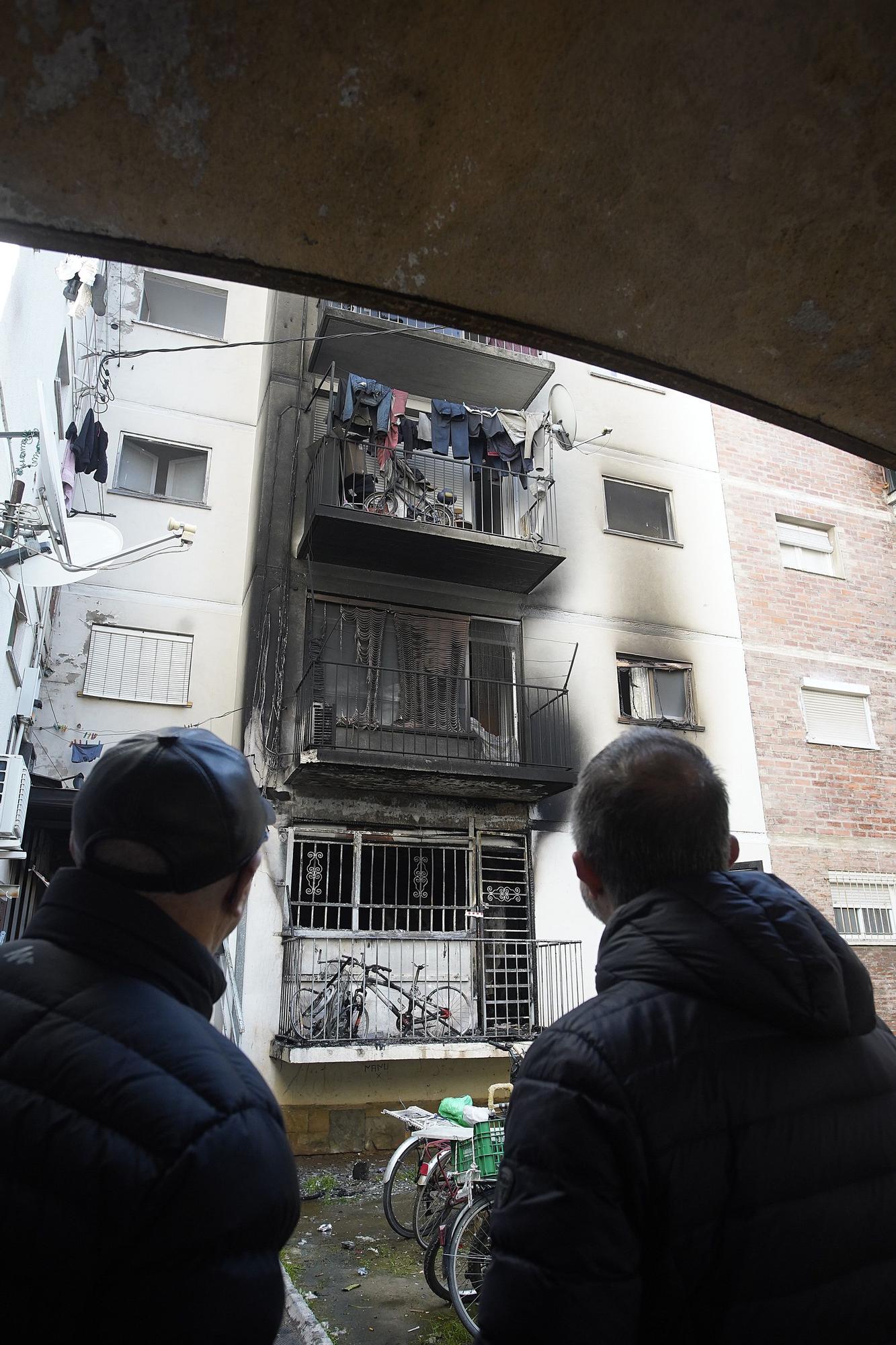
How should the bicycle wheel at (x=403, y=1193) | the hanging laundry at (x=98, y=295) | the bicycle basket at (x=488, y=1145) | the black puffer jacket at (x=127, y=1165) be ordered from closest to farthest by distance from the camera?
the black puffer jacket at (x=127, y=1165) < the bicycle basket at (x=488, y=1145) < the bicycle wheel at (x=403, y=1193) < the hanging laundry at (x=98, y=295)

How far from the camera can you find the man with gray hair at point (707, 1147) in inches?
44.4

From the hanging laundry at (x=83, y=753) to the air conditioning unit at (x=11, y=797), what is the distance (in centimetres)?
297

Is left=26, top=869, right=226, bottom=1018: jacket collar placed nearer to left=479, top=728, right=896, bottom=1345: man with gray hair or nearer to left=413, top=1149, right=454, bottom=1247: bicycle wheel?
left=479, top=728, right=896, bottom=1345: man with gray hair

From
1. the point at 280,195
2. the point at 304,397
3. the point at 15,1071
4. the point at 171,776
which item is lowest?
the point at 15,1071

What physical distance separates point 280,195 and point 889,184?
1.38 metres

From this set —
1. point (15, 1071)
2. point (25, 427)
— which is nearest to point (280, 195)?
point (15, 1071)

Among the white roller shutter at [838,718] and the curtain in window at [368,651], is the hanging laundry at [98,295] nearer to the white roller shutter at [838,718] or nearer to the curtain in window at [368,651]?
the curtain in window at [368,651]

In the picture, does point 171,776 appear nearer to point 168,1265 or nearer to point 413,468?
point 168,1265

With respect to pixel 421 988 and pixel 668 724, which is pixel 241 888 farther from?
pixel 668 724

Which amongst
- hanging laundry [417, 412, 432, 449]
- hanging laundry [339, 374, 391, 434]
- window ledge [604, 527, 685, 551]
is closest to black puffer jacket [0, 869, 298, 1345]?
hanging laundry [339, 374, 391, 434]

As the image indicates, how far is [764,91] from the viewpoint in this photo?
74.0 inches

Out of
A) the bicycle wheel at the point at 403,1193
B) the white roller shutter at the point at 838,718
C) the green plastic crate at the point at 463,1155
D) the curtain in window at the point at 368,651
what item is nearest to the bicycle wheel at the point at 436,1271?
the green plastic crate at the point at 463,1155

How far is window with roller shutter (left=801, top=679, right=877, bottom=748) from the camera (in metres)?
12.7

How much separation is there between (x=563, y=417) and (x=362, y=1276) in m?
10.6
